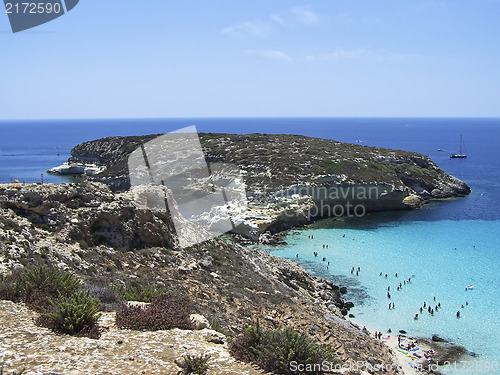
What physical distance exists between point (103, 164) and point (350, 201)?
5464 cm

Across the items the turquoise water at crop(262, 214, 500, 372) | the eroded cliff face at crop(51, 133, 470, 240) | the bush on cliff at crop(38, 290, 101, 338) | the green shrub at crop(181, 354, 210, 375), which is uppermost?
the bush on cliff at crop(38, 290, 101, 338)

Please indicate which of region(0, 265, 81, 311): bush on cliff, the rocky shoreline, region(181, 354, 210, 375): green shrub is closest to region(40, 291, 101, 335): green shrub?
the rocky shoreline

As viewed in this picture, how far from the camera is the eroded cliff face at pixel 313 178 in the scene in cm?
5056

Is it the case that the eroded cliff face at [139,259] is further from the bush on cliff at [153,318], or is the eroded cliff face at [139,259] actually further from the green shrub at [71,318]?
the green shrub at [71,318]

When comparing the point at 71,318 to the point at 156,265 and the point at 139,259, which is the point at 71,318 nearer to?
the point at 139,259

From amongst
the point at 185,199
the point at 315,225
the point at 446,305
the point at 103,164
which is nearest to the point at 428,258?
the point at 446,305

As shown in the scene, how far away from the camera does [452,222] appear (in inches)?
1989

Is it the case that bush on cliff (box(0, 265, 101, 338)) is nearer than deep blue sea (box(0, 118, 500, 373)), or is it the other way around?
bush on cliff (box(0, 265, 101, 338))

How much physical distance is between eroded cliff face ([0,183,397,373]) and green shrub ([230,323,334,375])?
392 centimetres

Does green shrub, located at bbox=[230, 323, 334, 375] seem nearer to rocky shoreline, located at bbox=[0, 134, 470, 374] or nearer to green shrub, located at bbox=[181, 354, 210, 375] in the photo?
rocky shoreline, located at bbox=[0, 134, 470, 374]

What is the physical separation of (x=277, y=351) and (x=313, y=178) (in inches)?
1966

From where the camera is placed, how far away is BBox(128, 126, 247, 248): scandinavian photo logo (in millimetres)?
46312

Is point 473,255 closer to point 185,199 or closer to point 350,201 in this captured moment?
point 350,201

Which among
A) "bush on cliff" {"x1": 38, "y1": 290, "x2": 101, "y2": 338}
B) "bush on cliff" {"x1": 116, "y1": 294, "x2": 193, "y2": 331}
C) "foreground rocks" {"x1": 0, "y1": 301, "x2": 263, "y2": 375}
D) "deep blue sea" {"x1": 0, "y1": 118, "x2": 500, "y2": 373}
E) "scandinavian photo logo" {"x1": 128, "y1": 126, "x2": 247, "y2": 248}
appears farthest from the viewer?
"scandinavian photo logo" {"x1": 128, "y1": 126, "x2": 247, "y2": 248}
